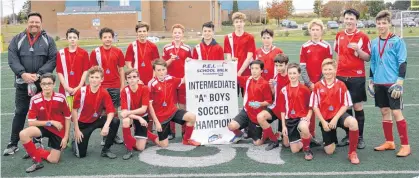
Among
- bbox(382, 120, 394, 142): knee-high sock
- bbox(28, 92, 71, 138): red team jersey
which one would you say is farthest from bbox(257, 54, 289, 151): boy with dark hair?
bbox(28, 92, 71, 138): red team jersey

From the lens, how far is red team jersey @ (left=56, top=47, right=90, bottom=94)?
601 centimetres

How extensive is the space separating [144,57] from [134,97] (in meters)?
1.01

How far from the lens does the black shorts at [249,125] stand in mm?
6141

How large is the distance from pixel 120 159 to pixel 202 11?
5234 centimetres

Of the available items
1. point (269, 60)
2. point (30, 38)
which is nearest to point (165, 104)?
point (269, 60)

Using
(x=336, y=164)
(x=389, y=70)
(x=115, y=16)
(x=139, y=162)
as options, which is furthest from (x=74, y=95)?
(x=115, y=16)

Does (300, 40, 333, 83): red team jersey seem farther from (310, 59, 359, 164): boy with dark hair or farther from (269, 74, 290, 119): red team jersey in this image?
(310, 59, 359, 164): boy with dark hair

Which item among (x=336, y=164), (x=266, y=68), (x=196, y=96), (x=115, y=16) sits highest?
(x=115, y=16)

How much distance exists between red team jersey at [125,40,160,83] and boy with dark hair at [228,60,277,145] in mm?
1524

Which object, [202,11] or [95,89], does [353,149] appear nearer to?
[95,89]

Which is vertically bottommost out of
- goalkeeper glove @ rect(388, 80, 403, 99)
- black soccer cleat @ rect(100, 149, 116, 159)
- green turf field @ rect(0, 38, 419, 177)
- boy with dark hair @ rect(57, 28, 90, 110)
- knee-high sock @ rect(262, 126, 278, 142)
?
green turf field @ rect(0, 38, 419, 177)

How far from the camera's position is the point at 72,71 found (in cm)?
603

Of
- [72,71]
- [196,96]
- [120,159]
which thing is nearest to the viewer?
[120,159]

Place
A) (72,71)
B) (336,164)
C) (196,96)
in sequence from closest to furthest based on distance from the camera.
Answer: (336,164) < (72,71) < (196,96)
